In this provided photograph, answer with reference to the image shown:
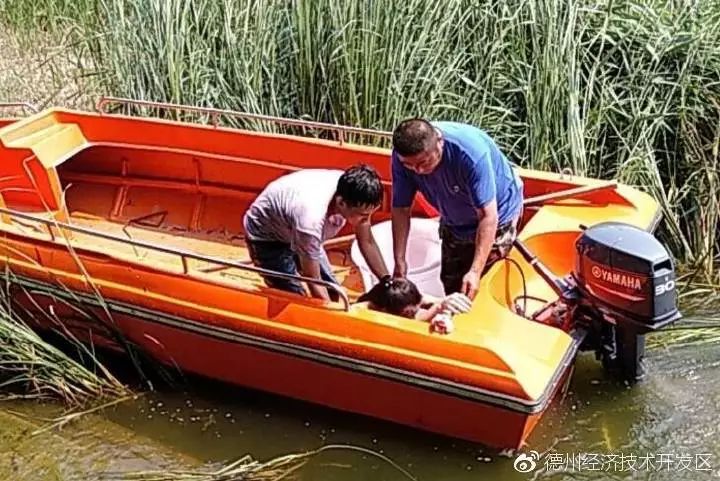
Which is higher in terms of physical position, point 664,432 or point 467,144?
point 467,144

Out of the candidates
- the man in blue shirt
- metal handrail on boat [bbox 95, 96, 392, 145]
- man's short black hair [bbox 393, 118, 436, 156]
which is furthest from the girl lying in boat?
metal handrail on boat [bbox 95, 96, 392, 145]

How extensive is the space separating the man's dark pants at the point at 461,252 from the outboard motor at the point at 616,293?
4.1 inches

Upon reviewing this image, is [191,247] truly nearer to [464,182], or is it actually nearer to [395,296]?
[395,296]

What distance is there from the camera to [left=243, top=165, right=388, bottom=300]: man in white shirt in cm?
441

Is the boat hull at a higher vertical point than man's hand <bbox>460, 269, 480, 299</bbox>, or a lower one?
lower

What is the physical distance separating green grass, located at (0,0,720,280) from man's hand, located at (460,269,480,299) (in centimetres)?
175

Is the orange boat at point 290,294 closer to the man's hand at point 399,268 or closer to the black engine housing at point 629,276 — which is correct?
the black engine housing at point 629,276

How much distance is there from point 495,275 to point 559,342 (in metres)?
0.49

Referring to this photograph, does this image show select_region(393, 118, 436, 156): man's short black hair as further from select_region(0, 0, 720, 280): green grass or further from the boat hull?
select_region(0, 0, 720, 280): green grass

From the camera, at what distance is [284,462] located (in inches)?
184

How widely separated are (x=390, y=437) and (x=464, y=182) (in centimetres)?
111

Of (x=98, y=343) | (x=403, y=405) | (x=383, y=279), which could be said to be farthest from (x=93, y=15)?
(x=403, y=405)

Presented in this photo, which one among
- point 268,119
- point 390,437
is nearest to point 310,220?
point 390,437

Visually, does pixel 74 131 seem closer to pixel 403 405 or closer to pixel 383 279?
pixel 383 279
